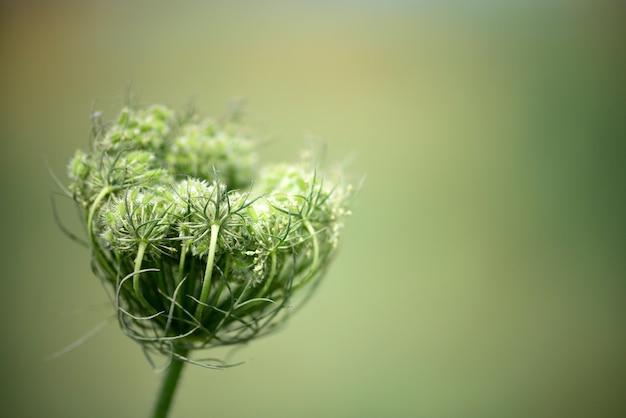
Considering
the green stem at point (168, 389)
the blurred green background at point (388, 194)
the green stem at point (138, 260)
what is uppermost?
the blurred green background at point (388, 194)

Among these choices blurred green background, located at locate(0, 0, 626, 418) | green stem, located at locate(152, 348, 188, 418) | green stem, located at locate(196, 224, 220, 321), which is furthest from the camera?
blurred green background, located at locate(0, 0, 626, 418)

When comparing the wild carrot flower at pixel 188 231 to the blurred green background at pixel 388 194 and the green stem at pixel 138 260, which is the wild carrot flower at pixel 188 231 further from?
the blurred green background at pixel 388 194

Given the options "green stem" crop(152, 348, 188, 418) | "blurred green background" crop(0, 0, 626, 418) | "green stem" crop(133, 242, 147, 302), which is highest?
"blurred green background" crop(0, 0, 626, 418)

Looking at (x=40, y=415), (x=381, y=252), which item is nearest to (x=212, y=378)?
(x=40, y=415)

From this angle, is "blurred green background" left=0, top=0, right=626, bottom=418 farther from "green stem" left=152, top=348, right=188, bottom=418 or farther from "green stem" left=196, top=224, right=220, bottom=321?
"green stem" left=196, top=224, right=220, bottom=321

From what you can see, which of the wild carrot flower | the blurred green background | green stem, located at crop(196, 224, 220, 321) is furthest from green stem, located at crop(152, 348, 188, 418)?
the blurred green background

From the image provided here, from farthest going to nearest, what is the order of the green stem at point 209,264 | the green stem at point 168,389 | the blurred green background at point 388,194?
the blurred green background at point 388,194 → the green stem at point 168,389 → the green stem at point 209,264

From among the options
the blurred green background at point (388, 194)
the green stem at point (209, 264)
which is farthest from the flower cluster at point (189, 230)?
the blurred green background at point (388, 194)
